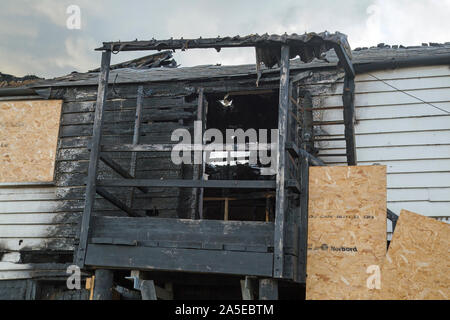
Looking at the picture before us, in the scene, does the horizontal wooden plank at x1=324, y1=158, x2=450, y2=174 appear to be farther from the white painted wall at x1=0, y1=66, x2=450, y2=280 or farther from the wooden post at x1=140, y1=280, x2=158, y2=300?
the wooden post at x1=140, y1=280, x2=158, y2=300

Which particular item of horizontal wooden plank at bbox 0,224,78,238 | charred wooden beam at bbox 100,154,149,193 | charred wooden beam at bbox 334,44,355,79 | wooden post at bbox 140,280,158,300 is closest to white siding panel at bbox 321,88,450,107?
charred wooden beam at bbox 334,44,355,79

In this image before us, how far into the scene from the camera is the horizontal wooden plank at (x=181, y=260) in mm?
6680

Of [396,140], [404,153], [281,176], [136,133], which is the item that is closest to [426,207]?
[404,153]

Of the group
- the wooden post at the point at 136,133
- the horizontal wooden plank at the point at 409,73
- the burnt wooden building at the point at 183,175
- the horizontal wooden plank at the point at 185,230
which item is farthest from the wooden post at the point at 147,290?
the horizontal wooden plank at the point at 409,73

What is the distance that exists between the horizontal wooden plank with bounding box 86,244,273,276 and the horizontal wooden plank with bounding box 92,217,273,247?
0.50ft

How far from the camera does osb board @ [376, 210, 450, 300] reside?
6.94 meters

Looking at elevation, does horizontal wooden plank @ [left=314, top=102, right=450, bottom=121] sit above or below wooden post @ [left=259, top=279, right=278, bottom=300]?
above

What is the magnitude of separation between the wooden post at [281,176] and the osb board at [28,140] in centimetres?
545

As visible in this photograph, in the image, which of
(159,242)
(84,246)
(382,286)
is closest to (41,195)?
(84,246)

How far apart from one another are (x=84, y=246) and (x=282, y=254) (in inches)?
102

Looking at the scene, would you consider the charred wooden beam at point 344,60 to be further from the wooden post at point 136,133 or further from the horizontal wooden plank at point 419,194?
the wooden post at point 136,133

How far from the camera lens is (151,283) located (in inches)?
294

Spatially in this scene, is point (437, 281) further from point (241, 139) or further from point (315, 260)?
point (241, 139)

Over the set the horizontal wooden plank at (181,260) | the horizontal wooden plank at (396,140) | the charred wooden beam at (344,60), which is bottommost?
the horizontal wooden plank at (181,260)
